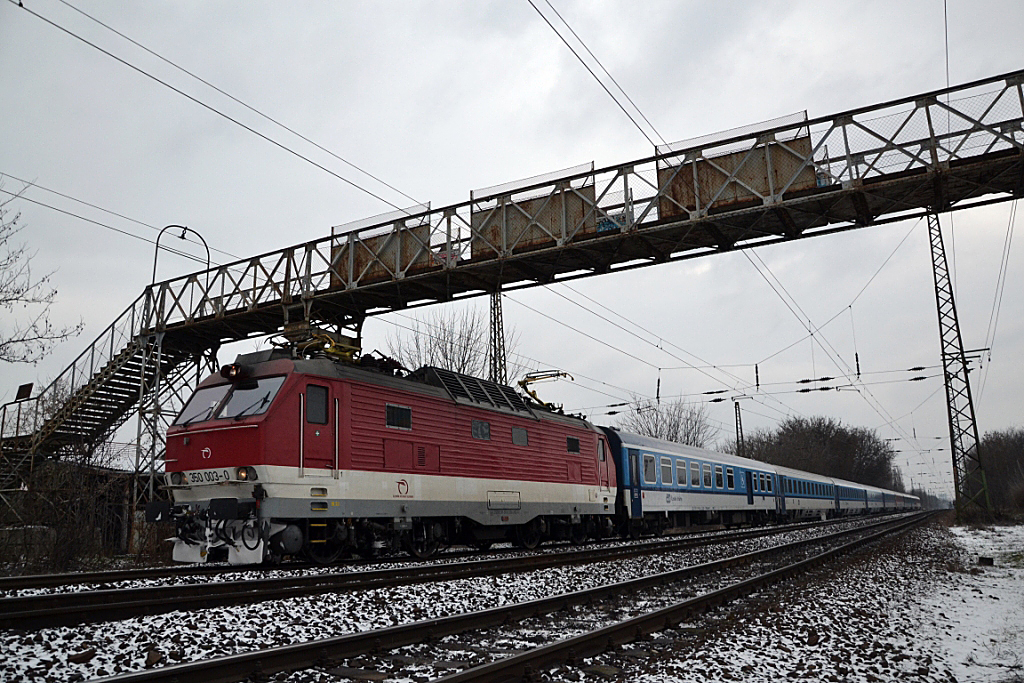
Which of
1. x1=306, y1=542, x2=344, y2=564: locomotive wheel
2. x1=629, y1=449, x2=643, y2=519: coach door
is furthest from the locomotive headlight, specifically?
x1=629, y1=449, x2=643, y2=519: coach door

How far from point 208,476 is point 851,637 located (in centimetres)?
929

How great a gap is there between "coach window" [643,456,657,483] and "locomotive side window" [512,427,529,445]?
7245 mm

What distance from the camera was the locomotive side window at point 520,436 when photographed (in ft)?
56.6

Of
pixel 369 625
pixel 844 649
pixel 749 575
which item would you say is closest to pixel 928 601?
pixel 749 575

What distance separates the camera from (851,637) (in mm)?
7711

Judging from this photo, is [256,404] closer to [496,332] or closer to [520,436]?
[520,436]

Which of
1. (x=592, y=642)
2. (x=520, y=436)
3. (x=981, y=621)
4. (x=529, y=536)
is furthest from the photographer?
(x=529, y=536)

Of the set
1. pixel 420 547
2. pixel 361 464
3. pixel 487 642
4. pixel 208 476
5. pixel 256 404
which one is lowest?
pixel 487 642

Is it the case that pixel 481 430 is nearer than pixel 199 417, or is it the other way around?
pixel 199 417

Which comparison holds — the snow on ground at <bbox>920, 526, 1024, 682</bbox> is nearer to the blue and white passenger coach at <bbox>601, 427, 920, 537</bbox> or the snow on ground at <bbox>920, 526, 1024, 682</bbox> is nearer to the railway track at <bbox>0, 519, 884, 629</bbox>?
the railway track at <bbox>0, 519, 884, 629</bbox>

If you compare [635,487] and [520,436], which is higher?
[520,436]

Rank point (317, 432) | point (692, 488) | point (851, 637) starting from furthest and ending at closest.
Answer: point (692, 488), point (317, 432), point (851, 637)

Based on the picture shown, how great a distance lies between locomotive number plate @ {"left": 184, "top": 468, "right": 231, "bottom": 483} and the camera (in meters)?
11.2

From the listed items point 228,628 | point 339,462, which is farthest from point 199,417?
point 228,628
